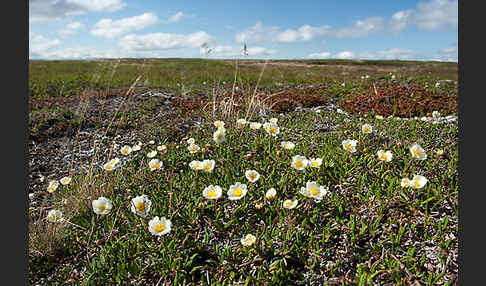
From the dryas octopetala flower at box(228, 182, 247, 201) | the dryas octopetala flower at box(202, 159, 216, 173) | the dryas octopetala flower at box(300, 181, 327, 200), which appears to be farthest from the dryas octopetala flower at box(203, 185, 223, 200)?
the dryas octopetala flower at box(300, 181, 327, 200)

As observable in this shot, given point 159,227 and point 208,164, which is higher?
point 208,164

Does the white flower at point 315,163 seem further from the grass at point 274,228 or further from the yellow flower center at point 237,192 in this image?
the yellow flower center at point 237,192

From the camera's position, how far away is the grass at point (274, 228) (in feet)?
7.57

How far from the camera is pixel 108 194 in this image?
11.9ft

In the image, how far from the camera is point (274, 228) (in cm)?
265

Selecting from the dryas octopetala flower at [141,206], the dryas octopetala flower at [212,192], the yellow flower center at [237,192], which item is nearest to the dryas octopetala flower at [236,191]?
the yellow flower center at [237,192]

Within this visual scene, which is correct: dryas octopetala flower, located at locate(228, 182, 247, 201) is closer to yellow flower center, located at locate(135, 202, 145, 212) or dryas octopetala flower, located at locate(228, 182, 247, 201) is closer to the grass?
the grass

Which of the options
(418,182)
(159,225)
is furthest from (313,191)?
(159,225)

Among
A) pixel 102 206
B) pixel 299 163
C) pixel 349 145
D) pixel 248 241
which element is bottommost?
pixel 248 241

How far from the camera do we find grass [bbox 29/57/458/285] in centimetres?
231

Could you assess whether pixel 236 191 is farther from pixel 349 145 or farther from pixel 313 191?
pixel 349 145

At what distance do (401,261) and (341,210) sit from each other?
0.62 meters

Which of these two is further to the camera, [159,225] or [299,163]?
[299,163]

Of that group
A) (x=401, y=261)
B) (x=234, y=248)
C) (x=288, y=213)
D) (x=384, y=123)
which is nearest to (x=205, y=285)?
(x=234, y=248)
